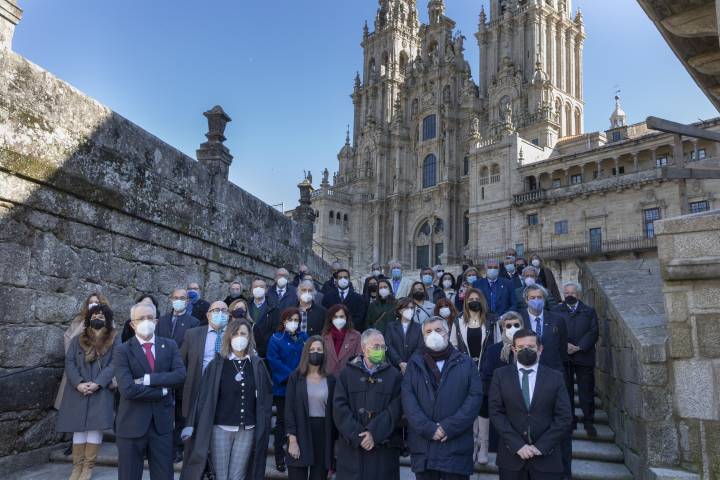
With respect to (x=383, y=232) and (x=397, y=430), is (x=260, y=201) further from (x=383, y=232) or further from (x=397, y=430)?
(x=383, y=232)

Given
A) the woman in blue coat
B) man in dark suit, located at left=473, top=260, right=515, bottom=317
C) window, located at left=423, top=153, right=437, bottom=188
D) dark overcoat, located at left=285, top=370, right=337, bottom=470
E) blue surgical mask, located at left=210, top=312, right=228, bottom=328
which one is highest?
window, located at left=423, top=153, right=437, bottom=188

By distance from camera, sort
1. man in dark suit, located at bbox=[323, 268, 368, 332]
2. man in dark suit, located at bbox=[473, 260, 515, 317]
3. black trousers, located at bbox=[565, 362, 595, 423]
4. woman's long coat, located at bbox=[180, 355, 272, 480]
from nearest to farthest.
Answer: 1. woman's long coat, located at bbox=[180, 355, 272, 480]
2. black trousers, located at bbox=[565, 362, 595, 423]
3. man in dark suit, located at bbox=[323, 268, 368, 332]
4. man in dark suit, located at bbox=[473, 260, 515, 317]

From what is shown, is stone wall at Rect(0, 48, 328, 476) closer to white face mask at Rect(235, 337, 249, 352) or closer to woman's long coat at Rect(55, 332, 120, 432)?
woman's long coat at Rect(55, 332, 120, 432)

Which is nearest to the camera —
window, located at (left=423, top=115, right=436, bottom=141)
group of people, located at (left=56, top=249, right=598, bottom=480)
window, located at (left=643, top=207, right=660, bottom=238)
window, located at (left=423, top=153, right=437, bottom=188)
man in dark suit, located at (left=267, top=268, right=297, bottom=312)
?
group of people, located at (left=56, top=249, right=598, bottom=480)

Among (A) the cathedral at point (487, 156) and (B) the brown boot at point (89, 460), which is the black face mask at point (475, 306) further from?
(A) the cathedral at point (487, 156)

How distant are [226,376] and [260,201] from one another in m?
6.00

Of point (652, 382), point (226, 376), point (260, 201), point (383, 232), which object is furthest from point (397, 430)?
point (383, 232)

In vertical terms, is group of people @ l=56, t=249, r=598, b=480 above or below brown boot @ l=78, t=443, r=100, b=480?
above

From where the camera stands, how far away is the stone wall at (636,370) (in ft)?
16.1

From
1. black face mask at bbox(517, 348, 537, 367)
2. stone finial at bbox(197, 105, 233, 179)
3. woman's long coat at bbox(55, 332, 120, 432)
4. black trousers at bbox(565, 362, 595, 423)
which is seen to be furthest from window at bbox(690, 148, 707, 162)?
woman's long coat at bbox(55, 332, 120, 432)

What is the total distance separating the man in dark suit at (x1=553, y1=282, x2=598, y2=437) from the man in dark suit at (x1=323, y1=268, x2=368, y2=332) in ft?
8.82

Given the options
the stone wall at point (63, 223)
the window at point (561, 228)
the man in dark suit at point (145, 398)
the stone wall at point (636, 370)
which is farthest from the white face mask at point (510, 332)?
the window at point (561, 228)

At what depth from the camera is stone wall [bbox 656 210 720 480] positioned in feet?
15.4

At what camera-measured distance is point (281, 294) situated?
27.2ft
